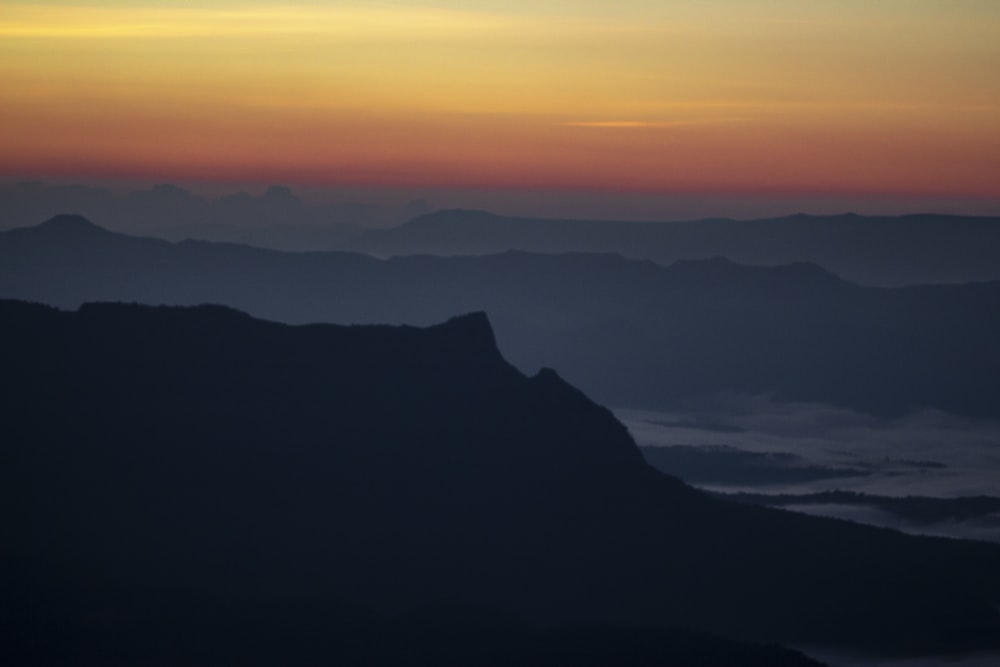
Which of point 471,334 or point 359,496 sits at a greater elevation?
point 471,334

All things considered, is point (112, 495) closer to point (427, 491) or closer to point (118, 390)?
point (118, 390)

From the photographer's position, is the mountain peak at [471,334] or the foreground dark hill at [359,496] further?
the mountain peak at [471,334]

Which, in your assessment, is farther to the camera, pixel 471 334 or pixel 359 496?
pixel 471 334

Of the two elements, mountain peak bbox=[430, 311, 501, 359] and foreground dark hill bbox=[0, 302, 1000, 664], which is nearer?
foreground dark hill bbox=[0, 302, 1000, 664]

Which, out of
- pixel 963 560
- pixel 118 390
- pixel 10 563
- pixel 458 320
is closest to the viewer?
pixel 10 563

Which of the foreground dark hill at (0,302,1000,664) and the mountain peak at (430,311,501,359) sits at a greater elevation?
the mountain peak at (430,311,501,359)

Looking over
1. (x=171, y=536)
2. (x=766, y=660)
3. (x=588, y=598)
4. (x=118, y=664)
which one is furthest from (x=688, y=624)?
(x=118, y=664)

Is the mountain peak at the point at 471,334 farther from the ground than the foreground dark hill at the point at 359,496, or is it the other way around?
the mountain peak at the point at 471,334

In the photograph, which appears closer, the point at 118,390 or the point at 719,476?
the point at 118,390
